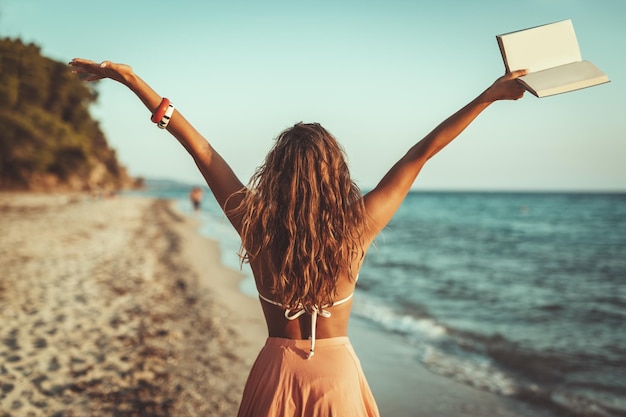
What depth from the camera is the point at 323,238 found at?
1.66m

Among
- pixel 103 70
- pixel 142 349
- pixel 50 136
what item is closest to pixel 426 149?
pixel 103 70

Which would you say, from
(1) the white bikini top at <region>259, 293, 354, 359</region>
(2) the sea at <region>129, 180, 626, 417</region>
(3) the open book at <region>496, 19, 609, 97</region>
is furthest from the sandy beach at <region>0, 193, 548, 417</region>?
(3) the open book at <region>496, 19, 609, 97</region>

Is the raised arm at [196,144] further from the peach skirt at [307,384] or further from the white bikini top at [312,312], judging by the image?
the peach skirt at [307,384]

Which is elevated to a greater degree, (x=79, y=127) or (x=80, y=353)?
(x=79, y=127)

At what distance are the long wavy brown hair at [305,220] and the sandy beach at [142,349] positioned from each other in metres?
3.17

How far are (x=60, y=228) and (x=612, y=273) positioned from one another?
18.4 metres

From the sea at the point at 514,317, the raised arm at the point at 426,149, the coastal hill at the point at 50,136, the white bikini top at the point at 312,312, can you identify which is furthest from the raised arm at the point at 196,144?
the coastal hill at the point at 50,136

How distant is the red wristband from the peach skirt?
967 millimetres

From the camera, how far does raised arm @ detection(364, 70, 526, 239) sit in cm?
165

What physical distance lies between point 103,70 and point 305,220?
1011 mm

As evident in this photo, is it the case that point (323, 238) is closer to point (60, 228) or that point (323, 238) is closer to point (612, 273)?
point (612, 273)

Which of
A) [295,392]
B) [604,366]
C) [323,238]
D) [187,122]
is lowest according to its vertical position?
[604,366]

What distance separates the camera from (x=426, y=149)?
1659 millimetres

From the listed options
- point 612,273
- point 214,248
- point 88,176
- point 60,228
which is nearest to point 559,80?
point 612,273
